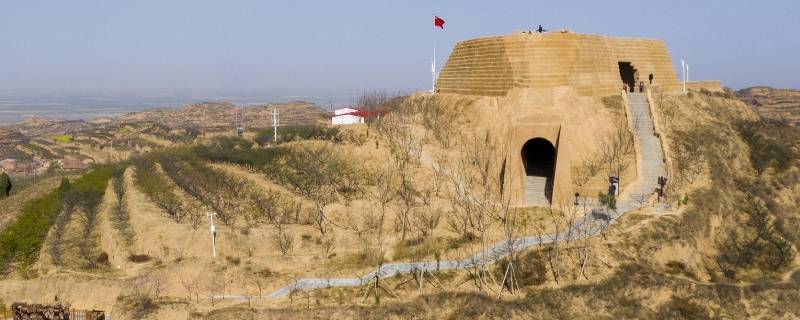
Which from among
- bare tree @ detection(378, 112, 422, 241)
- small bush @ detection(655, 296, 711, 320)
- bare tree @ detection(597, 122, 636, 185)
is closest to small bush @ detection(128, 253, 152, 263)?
bare tree @ detection(378, 112, 422, 241)

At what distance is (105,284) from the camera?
18828 millimetres

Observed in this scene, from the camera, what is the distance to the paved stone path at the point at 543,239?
1869 cm

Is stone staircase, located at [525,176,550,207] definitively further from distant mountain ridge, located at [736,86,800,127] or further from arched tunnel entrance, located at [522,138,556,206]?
distant mountain ridge, located at [736,86,800,127]

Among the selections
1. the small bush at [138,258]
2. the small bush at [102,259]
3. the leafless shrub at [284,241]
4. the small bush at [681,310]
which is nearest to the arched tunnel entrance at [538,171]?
the small bush at [681,310]

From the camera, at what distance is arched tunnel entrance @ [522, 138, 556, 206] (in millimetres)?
27083

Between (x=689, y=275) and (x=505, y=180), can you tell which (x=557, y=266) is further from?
(x=505, y=180)

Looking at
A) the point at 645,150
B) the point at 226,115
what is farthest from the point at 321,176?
the point at 226,115

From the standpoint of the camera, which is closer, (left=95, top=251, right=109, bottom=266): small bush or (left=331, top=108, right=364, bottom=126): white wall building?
(left=95, top=251, right=109, bottom=266): small bush

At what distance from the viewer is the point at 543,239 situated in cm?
2144

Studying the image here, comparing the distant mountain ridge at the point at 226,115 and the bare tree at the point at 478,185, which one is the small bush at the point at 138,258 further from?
the distant mountain ridge at the point at 226,115

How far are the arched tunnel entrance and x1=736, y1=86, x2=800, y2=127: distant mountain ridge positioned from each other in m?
79.0

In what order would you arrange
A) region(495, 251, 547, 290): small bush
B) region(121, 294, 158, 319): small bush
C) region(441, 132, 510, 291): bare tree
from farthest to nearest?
region(441, 132, 510, 291): bare tree → region(495, 251, 547, 290): small bush → region(121, 294, 158, 319): small bush

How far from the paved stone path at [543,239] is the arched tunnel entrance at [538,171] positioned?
3.59m

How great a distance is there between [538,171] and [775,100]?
111 meters
